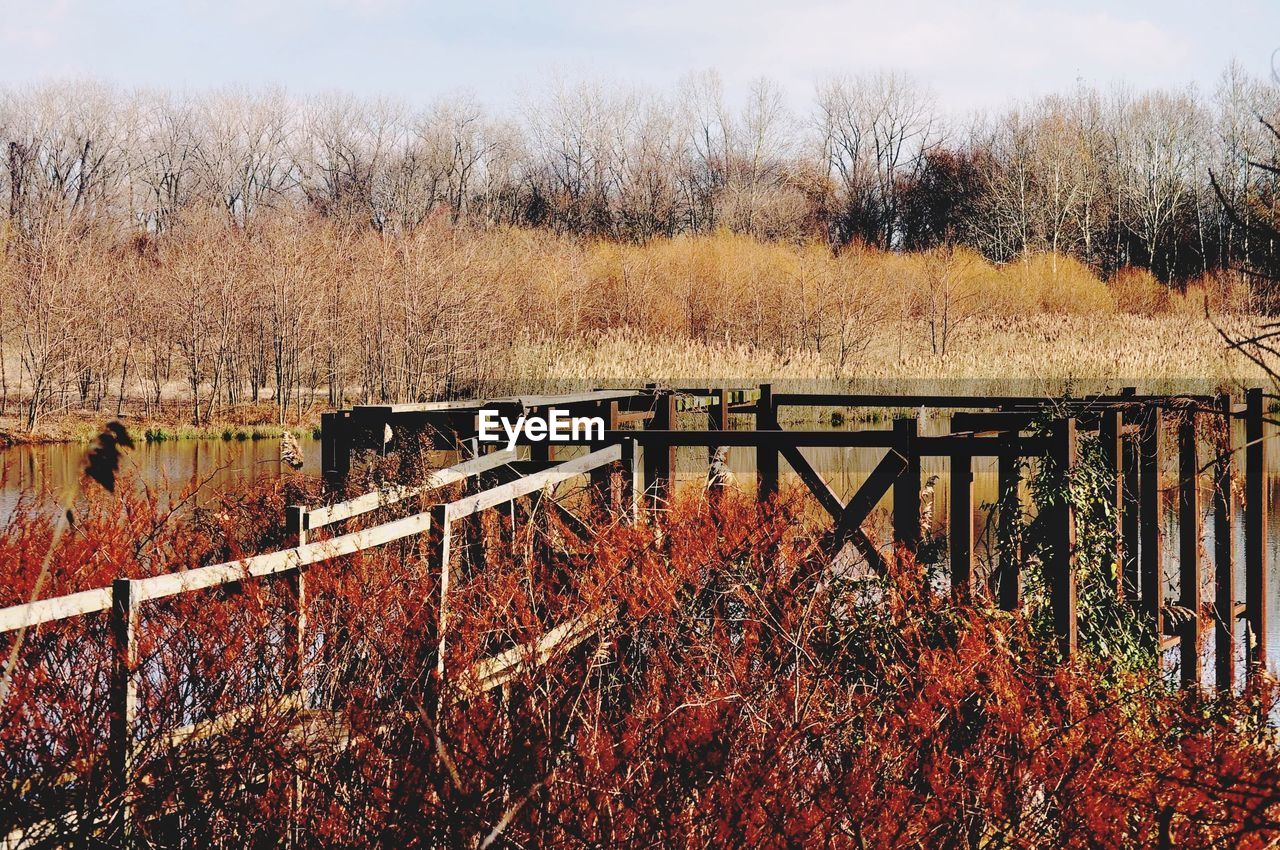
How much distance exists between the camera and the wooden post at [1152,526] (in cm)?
1111

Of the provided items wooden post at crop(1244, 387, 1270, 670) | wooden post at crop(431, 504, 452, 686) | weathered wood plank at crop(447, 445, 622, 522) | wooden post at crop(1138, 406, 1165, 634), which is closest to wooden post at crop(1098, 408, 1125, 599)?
wooden post at crop(1138, 406, 1165, 634)

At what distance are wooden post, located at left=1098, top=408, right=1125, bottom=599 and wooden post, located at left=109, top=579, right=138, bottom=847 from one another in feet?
27.0

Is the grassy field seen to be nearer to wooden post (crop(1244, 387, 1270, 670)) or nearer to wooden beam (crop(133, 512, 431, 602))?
wooden post (crop(1244, 387, 1270, 670))

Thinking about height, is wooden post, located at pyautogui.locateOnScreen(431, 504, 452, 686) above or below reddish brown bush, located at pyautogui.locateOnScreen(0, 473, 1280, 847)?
above

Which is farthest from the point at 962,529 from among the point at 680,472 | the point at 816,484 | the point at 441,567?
the point at 680,472

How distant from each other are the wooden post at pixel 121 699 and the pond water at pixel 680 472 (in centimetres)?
803

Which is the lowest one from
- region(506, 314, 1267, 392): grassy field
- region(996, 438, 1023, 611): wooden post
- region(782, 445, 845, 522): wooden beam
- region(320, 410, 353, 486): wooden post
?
region(996, 438, 1023, 611): wooden post

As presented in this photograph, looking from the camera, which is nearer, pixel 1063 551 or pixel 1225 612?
pixel 1063 551

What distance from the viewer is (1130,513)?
11961mm

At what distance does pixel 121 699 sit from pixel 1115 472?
8399 millimetres

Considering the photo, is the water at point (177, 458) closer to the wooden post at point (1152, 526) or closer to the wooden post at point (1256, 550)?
the wooden post at point (1152, 526)

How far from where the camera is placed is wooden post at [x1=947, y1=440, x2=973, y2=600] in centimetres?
999

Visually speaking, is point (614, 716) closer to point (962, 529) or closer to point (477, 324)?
point (962, 529)

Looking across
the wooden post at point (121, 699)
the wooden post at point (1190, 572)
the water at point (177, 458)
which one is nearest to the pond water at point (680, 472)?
the water at point (177, 458)
